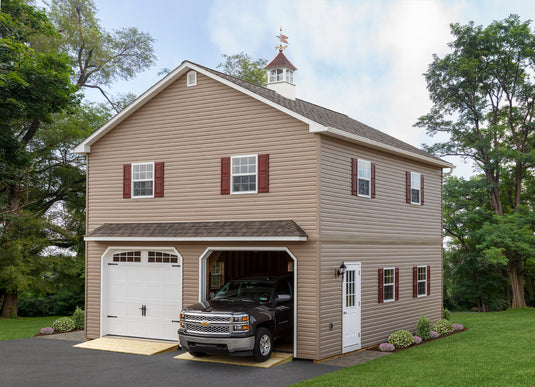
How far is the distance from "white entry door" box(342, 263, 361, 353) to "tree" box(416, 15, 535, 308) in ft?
67.6

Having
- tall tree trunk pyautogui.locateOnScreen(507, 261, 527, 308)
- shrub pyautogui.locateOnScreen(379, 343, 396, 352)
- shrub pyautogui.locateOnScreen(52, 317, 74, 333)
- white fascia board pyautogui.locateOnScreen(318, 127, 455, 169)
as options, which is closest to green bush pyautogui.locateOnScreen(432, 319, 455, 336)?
shrub pyautogui.locateOnScreen(379, 343, 396, 352)

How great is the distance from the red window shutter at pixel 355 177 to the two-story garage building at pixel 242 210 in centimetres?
5

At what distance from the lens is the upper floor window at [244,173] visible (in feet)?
53.7

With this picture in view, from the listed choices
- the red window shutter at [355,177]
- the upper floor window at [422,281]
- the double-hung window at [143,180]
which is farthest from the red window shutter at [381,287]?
the double-hung window at [143,180]

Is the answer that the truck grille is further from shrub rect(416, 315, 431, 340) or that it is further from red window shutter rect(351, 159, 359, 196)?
shrub rect(416, 315, 431, 340)

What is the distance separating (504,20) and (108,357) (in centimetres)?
3144

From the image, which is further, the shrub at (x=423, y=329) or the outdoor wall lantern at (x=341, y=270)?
the shrub at (x=423, y=329)

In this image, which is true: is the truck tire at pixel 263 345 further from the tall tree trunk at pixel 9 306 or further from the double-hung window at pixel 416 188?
the tall tree trunk at pixel 9 306

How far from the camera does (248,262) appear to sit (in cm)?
2088

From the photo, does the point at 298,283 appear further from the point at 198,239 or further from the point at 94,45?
the point at 94,45

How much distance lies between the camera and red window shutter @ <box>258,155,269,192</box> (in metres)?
16.0

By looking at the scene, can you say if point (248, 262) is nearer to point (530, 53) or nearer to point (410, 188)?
point (410, 188)

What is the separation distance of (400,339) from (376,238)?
3.09 metres

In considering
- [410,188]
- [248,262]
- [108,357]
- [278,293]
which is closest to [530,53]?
[410,188]
